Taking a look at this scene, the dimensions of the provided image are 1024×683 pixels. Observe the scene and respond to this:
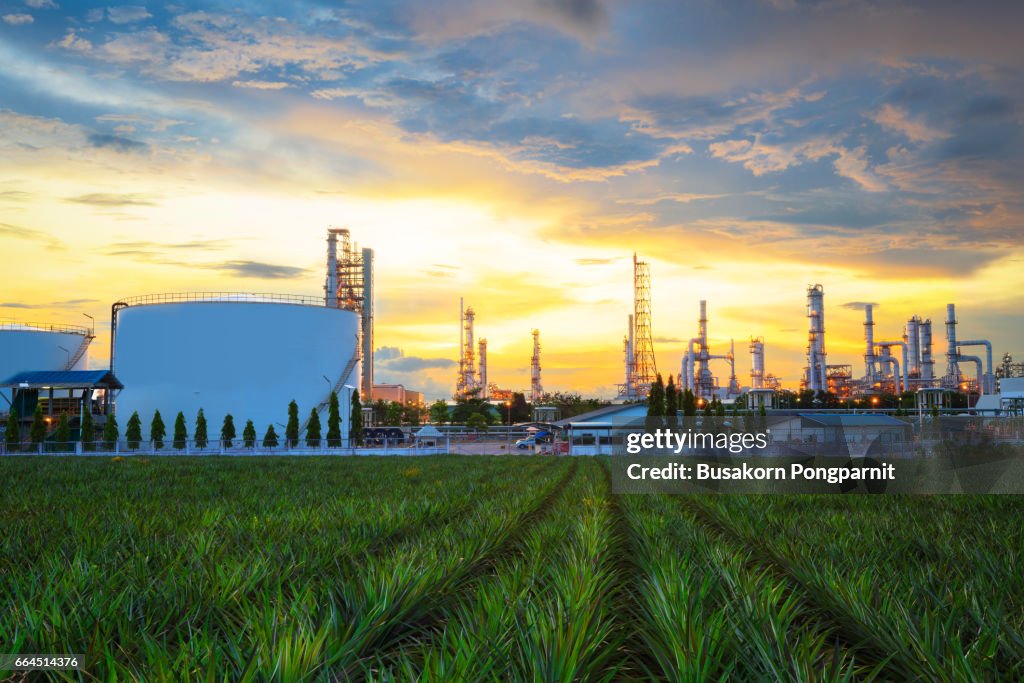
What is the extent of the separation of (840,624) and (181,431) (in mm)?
56622

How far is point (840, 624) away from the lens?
6.16m

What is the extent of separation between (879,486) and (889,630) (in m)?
12.0

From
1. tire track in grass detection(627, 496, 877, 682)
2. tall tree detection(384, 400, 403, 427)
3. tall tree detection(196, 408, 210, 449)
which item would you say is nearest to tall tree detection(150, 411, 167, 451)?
tall tree detection(196, 408, 210, 449)

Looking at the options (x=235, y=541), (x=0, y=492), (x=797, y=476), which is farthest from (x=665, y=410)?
(x=235, y=541)

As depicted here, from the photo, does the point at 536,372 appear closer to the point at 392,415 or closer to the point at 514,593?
the point at 392,415

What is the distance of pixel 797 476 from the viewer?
1744 centimetres

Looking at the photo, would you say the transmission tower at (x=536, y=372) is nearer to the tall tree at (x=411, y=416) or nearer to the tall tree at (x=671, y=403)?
the tall tree at (x=411, y=416)

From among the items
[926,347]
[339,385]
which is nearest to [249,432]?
[339,385]

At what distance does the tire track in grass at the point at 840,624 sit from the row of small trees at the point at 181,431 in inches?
1697

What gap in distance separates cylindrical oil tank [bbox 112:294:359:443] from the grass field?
5122 cm

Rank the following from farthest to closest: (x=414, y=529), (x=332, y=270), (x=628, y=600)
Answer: (x=332, y=270)
(x=414, y=529)
(x=628, y=600)

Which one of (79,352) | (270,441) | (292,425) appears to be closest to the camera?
(270,441)

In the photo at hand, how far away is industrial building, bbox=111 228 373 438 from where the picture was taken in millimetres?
61750

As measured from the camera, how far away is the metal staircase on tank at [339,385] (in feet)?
207
